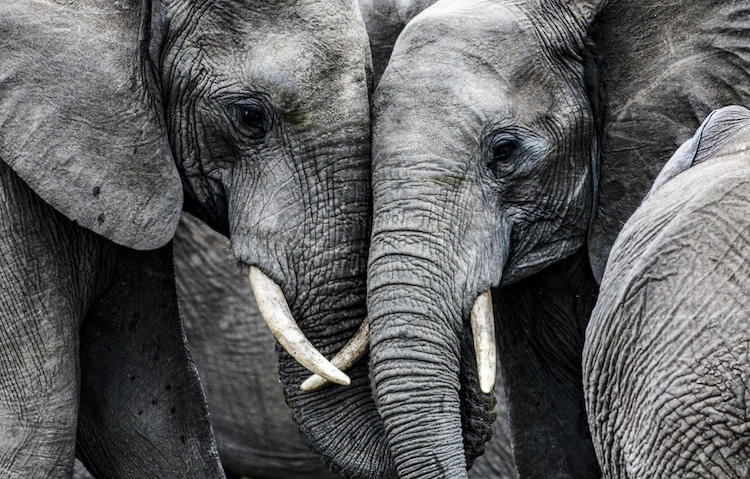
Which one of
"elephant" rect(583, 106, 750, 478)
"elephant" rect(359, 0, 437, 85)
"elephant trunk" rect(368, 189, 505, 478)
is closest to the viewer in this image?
"elephant" rect(583, 106, 750, 478)

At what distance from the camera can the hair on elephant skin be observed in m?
4.89

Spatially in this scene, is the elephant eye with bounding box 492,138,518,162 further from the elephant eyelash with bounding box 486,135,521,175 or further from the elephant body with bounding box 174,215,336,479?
the elephant body with bounding box 174,215,336,479

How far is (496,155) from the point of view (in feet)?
16.8

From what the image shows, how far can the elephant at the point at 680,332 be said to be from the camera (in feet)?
11.8

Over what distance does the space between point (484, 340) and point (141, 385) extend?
1.28 meters

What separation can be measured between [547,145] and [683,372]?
1.61m

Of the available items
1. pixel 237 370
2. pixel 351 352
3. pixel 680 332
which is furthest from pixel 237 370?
pixel 680 332

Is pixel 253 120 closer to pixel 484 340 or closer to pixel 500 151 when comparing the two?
pixel 500 151

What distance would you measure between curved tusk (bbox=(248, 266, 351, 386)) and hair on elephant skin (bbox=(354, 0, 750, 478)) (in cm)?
14

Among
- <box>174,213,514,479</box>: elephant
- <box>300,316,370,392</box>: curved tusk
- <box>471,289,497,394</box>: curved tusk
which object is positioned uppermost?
<box>471,289,497,394</box>: curved tusk

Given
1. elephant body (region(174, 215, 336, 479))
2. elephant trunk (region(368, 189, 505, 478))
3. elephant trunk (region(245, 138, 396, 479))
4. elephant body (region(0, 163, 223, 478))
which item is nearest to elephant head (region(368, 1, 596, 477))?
elephant trunk (region(368, 189, 505, 478))

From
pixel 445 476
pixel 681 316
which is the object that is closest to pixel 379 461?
pixel 445 476

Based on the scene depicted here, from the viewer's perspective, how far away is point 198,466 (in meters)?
5.86

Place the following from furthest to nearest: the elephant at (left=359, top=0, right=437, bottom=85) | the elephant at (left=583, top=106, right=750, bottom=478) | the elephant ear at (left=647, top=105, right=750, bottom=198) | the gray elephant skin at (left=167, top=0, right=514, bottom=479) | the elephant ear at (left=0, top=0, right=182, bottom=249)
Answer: the gray elephant skin at (left=167, top=0, right=514, bottom=479)
the elephant at (left=359, top=0, right=437, bottom=85)
the elephant ear at (left=0, top=0, right=182, bottom=249)
the elephant ear at (left=647, top=105, right=750, bottom=198)
the elephant at (left=583, top=106, right=750, bottom=478)
